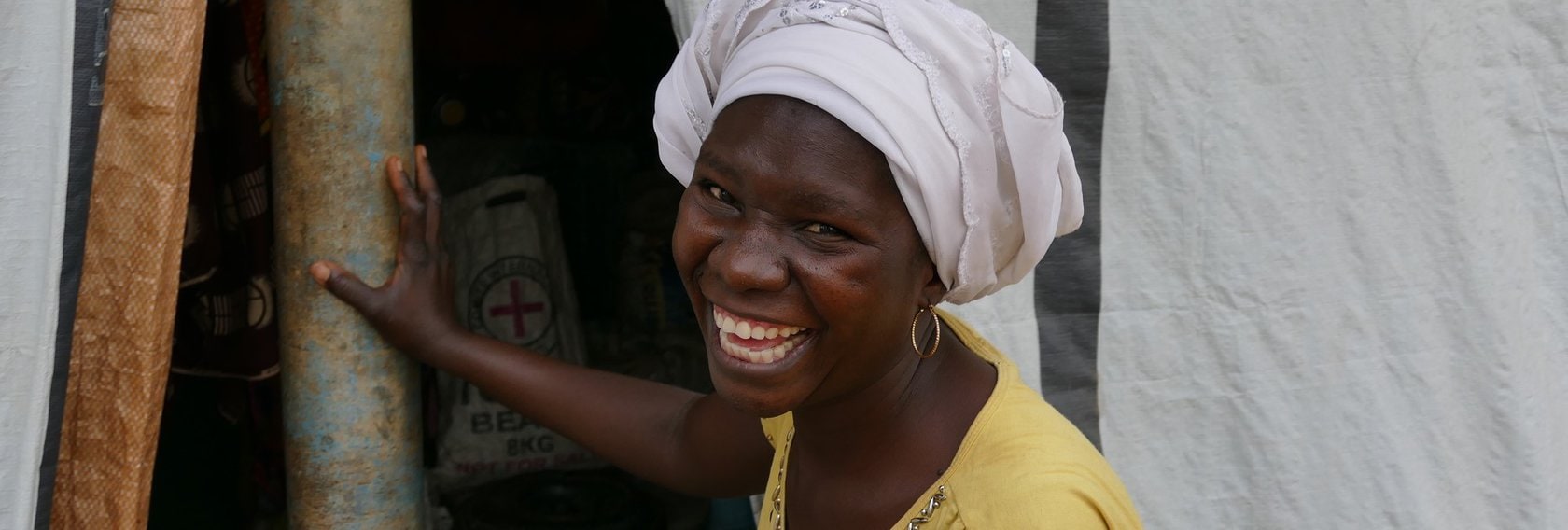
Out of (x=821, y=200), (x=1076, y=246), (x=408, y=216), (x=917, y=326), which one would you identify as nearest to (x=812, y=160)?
(x=821, y=200)

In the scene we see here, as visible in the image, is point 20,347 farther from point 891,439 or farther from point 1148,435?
point 1148,435

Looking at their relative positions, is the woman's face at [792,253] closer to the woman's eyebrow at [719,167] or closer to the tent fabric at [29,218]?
the woman's eyebrow at [719,167]

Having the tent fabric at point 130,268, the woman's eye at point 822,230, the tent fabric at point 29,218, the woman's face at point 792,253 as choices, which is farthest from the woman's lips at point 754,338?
the tent fabric at point 29,218

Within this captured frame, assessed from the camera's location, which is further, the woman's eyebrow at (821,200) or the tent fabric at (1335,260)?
the tent fabric at (1335,260)

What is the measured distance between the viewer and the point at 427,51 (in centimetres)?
294

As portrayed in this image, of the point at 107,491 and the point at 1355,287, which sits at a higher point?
the point at 1355,287

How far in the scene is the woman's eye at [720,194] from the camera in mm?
1402

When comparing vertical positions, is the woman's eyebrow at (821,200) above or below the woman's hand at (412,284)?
above

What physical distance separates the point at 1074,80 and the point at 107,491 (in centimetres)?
149

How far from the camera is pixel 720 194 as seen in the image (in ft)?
4.63

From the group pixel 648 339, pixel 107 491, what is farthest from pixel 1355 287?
pixel 107 491

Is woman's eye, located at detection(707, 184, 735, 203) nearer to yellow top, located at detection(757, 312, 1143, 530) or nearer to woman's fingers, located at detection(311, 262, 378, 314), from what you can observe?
yellow top, located at detection(757, 312, 1143, 530)

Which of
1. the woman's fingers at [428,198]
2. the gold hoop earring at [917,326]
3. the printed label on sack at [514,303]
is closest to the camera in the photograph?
the gold hoop earring at [917,326]

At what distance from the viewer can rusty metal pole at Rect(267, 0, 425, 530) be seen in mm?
1841
